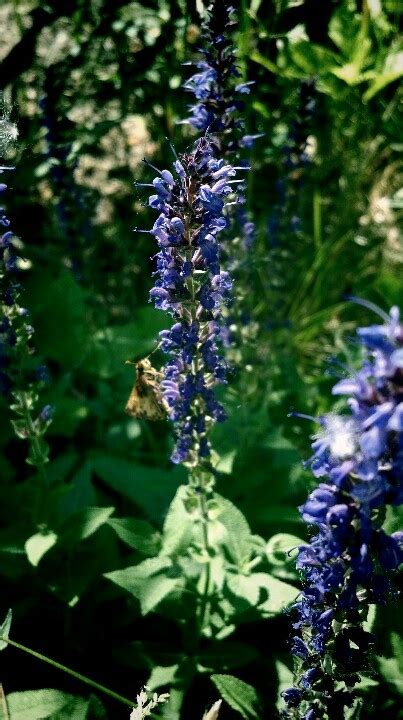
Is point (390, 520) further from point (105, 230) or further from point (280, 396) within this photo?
point (105, 230)

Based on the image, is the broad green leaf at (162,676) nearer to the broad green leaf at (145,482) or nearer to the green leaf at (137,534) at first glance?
the green leaf at (137,534)

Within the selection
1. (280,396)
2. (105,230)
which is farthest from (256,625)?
(105,230)

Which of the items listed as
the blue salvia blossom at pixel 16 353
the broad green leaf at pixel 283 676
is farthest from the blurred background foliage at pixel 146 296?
the blue salvia blossom at pixel 16 353

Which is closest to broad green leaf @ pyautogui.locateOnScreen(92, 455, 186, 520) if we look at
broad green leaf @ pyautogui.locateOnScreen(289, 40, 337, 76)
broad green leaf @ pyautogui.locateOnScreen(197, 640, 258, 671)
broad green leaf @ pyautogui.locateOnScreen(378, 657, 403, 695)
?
broad green leaf @ pyautogui.locateOnScreen(197, 640, 258, 671)

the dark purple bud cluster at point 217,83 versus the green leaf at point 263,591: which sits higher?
the dark purple bud cluster at point 217,83

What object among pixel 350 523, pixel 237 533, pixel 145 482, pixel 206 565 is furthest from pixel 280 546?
pixel 350 523

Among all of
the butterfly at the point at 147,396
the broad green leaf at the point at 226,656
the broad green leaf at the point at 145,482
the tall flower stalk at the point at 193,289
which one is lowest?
the broad green leaf at the point at 226,656
